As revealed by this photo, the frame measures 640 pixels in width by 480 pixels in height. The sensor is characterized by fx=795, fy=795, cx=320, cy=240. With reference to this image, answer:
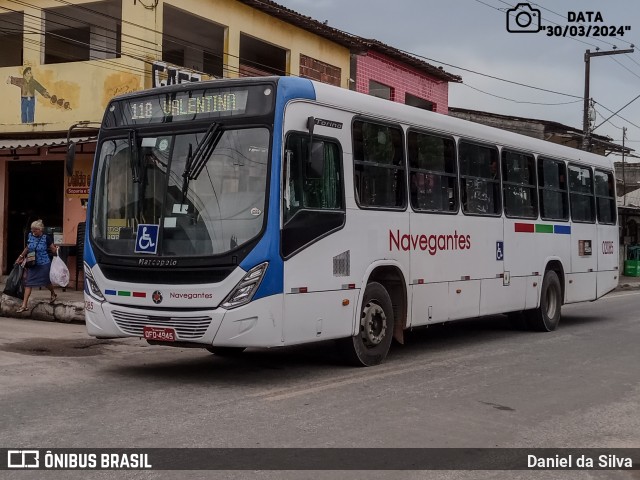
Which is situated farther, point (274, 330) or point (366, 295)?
point (366, 295)

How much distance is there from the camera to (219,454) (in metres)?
5.51

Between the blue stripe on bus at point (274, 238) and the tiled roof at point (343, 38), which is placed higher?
the tiled roof at point (343, 38)

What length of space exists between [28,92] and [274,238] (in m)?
13.9

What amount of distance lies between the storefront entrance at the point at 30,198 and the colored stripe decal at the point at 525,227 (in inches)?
466

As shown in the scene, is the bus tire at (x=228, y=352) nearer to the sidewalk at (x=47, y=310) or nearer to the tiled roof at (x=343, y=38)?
the sidewalk at (x=47, y=310)

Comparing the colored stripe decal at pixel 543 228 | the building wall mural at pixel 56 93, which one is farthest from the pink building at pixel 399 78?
the colored stripe decal at pixel 543 228

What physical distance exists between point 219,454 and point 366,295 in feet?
13.2

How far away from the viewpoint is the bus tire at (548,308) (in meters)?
13.7

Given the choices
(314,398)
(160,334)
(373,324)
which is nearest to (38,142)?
(160,334)

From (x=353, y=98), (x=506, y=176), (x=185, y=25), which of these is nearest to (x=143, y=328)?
(x=353, y=98)

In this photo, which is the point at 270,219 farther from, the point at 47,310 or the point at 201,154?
the point at 47,310

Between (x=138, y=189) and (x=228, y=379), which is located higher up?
(x=138, y=189)

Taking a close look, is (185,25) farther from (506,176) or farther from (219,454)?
(219,454)

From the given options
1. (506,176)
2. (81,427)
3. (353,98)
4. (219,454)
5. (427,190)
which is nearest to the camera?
(219,454)
